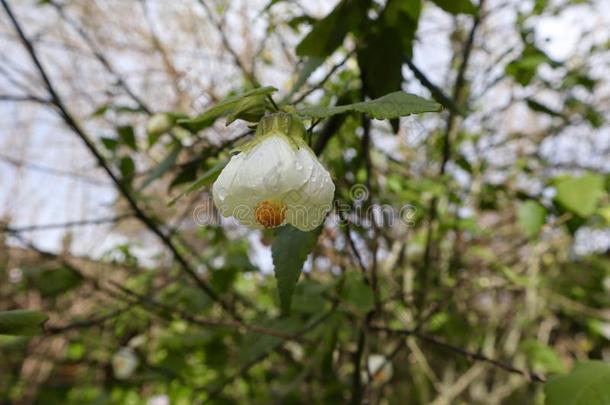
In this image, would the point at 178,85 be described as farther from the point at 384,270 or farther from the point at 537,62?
the point at 537,62

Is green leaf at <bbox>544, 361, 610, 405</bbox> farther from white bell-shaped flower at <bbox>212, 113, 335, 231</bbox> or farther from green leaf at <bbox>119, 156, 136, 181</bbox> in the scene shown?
green leaf at <bbox>119, 156, 136, 181</bbox>

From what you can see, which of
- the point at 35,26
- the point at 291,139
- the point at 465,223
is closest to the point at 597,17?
the point at 465,223

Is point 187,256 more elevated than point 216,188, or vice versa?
point 187,256

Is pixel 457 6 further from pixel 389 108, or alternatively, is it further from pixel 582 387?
pixel 582 387

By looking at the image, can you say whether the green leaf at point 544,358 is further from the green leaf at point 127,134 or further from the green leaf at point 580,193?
the green leaf at point 127,134

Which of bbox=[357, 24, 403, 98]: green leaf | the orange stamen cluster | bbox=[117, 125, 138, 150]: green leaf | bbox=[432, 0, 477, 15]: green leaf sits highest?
bbox=[117, 125, 138, 150]: green leaf

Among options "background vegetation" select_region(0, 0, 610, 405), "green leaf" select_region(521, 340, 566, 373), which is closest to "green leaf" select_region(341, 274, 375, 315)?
"background vegetation" select_region(0, 0, 610, 405)
